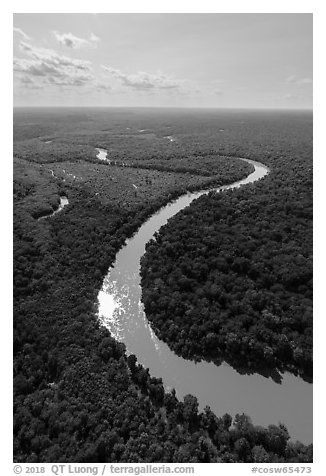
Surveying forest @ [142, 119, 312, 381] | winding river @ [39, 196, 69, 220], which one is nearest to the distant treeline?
forest @ [142, 119, 312, 381]

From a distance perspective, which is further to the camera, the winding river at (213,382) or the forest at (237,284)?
the forest at (237,284)

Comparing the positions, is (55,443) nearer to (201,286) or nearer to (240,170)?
(201,286)

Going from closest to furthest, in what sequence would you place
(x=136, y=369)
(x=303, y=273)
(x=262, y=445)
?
(x=262, y=445)
(x=136, y=369)
(x=303, y=273)

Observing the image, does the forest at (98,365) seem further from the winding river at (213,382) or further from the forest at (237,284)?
the winding river at (213,382)

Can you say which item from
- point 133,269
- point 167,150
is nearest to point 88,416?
point 133,269

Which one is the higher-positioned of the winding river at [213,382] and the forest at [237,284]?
the forest at [237,284]

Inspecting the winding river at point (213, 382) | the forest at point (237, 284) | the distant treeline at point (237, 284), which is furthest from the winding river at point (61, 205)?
the winding river at point (213, 382)
